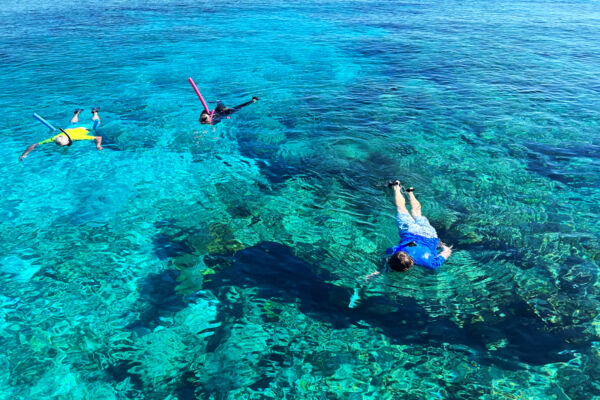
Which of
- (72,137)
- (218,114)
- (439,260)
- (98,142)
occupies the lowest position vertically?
(439,260)

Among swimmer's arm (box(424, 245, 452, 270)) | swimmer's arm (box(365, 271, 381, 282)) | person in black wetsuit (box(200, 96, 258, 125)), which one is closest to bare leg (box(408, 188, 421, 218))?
swimmer's arm (box(424, 245, 452, 270))

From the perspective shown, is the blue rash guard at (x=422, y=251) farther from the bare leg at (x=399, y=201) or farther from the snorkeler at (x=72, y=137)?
the snorkeler at (x=72, y=137)

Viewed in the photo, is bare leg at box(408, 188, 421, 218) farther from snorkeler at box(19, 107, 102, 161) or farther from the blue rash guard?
snorkeler at box(19, 107, 102, 161)

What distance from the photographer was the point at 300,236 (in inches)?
376

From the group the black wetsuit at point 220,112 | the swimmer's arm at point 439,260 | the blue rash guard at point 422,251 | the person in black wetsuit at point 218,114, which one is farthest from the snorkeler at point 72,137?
the swimmer's arm at point 439,260

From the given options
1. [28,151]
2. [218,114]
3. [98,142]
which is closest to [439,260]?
[218,114]

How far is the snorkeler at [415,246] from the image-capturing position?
7785 millimetres

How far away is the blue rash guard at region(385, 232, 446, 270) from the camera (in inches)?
316

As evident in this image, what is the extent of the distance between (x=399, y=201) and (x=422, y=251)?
2.40 meters

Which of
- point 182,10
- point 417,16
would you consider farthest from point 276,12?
point 417,16

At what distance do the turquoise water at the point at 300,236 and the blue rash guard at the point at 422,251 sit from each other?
1.21 feet

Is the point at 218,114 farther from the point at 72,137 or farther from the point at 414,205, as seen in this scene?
the point at 414,205

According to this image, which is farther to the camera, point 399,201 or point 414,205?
point 399,201

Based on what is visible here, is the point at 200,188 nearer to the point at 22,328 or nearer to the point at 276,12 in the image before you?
the point at 22,328
